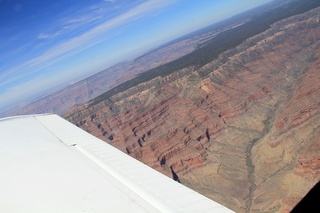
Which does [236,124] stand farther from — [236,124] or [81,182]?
[81,182]

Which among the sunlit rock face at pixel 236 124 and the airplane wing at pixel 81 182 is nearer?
the airplane wing at pixel 81 182

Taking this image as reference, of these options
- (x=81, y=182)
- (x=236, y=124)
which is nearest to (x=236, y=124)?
(x=236, y=124)

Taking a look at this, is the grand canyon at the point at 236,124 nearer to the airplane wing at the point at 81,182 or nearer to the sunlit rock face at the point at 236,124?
the sunlit rock face at the point at 236,124

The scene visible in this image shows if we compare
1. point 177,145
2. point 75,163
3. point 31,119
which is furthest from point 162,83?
point 75,163

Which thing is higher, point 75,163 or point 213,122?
point 75,163

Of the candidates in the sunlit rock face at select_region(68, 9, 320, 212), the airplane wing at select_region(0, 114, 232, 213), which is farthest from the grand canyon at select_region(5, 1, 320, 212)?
the airplane wing at select_region(0, 114, 232, 213)

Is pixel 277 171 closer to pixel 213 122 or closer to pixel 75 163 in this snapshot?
pixel 213 122

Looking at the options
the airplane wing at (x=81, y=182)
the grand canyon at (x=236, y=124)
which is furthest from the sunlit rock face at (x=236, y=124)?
the airplane wing at (x=81, y=182)
